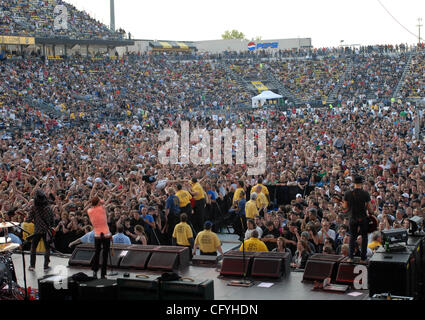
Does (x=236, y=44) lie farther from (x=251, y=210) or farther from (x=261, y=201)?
(x=251, y=210)

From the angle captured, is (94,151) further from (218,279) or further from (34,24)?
(34,24)

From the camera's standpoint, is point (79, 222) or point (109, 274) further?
point (79, 222)

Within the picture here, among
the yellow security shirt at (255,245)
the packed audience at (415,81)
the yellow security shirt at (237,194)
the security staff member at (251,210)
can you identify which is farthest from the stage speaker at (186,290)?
the packed audience at (415,81)

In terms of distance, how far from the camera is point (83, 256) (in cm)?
829

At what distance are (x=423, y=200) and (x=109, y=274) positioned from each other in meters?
5.73

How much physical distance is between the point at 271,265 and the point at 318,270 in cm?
64

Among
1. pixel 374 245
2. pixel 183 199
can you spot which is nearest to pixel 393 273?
pixel 374 245

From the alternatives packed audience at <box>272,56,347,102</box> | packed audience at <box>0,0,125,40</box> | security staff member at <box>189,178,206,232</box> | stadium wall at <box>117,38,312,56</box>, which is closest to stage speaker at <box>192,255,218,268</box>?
security staff member at <box>189,178,206,232</box>

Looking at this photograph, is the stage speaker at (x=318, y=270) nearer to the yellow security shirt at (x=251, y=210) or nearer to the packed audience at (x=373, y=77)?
the yellow security shirt at (x=251, y=210)

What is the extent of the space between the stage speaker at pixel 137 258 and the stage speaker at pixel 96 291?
1624 millimetres

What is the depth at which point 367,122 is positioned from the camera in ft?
77.8

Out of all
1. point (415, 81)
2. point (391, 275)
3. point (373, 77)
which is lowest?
point (391, 275)

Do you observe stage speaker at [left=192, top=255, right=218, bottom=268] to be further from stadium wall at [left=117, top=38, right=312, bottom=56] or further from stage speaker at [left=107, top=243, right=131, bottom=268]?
stadium wall at [left=117, top=38, right=312, bottom=56]
